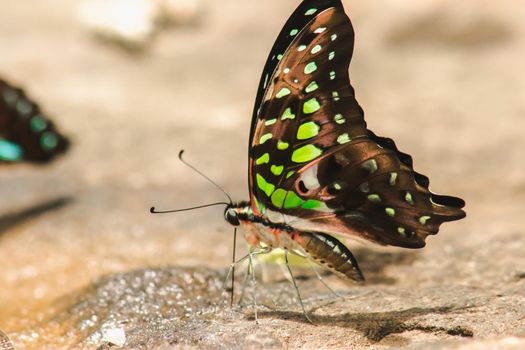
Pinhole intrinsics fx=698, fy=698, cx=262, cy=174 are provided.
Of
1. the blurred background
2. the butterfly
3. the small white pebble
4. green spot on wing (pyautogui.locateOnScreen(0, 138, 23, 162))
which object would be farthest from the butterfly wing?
green spot on wing (pyautogui.locateOnScreen(0, 138, 23, 162))

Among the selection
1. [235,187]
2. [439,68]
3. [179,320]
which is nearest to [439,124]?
[439,68]

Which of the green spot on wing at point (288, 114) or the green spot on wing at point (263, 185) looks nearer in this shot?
the green spot on wing at point (288, 114)

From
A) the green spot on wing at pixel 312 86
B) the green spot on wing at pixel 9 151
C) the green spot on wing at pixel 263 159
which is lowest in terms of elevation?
the green spot on wing at pixel 263 159

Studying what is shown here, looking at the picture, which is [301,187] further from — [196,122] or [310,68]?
[196,122]

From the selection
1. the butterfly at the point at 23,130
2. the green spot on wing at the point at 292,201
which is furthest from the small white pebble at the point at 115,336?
the butterfly at the point at 23,130

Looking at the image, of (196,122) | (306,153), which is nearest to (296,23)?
(306,153)

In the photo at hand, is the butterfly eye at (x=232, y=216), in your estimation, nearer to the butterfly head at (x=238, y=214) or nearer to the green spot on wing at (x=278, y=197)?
the butterfly head at (x=238, y=214)

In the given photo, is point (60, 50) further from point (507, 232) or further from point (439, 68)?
point (507, 232)

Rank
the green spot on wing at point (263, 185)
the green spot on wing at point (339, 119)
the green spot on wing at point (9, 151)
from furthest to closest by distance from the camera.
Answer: the green spot on wing at point (9, 151)
the green spot on wing at point (263, 185)
the green spot on wing at point (339, 119)
